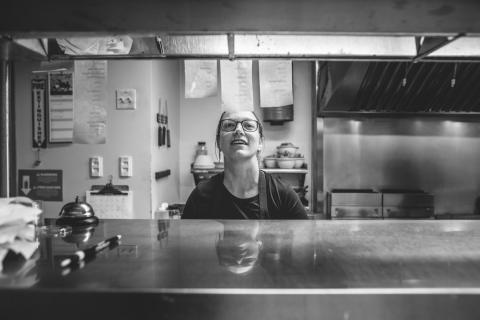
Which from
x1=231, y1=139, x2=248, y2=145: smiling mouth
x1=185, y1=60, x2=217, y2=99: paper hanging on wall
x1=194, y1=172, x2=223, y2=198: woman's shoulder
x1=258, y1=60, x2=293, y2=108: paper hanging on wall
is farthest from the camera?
x1=194, y1=172, x2=223, y2=198: woman's shoulder

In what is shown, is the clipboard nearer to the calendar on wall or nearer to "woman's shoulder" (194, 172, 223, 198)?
the calendar on wall

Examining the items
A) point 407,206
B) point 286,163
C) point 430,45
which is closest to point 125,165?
point 286,163

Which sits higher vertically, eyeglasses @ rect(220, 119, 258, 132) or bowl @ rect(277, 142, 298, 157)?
eyeglasses @ rect(220, 119, 258, 132)

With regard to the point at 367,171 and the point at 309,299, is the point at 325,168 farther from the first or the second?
the point at 309,299

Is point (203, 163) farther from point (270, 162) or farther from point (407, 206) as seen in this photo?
point (407, 206)

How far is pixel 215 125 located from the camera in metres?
4.29

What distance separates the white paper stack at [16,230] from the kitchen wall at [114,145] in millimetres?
2011

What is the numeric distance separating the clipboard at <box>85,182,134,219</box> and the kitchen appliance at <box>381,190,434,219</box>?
273 centimetres

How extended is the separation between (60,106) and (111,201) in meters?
0.99

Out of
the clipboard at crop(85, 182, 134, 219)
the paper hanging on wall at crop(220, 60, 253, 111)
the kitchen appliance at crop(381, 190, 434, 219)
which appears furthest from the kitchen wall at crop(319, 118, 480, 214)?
the paper hanging on wall at crop(220, 60, 253, 111)

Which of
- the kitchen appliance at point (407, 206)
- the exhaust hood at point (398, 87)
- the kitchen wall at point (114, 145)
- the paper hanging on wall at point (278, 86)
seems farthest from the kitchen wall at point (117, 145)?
the kitchen appliance at point (407, 206)

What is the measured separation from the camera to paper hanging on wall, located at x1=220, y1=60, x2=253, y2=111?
1.45 metres

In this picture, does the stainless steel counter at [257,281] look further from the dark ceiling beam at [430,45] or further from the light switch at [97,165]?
the light switch at [97,165]
